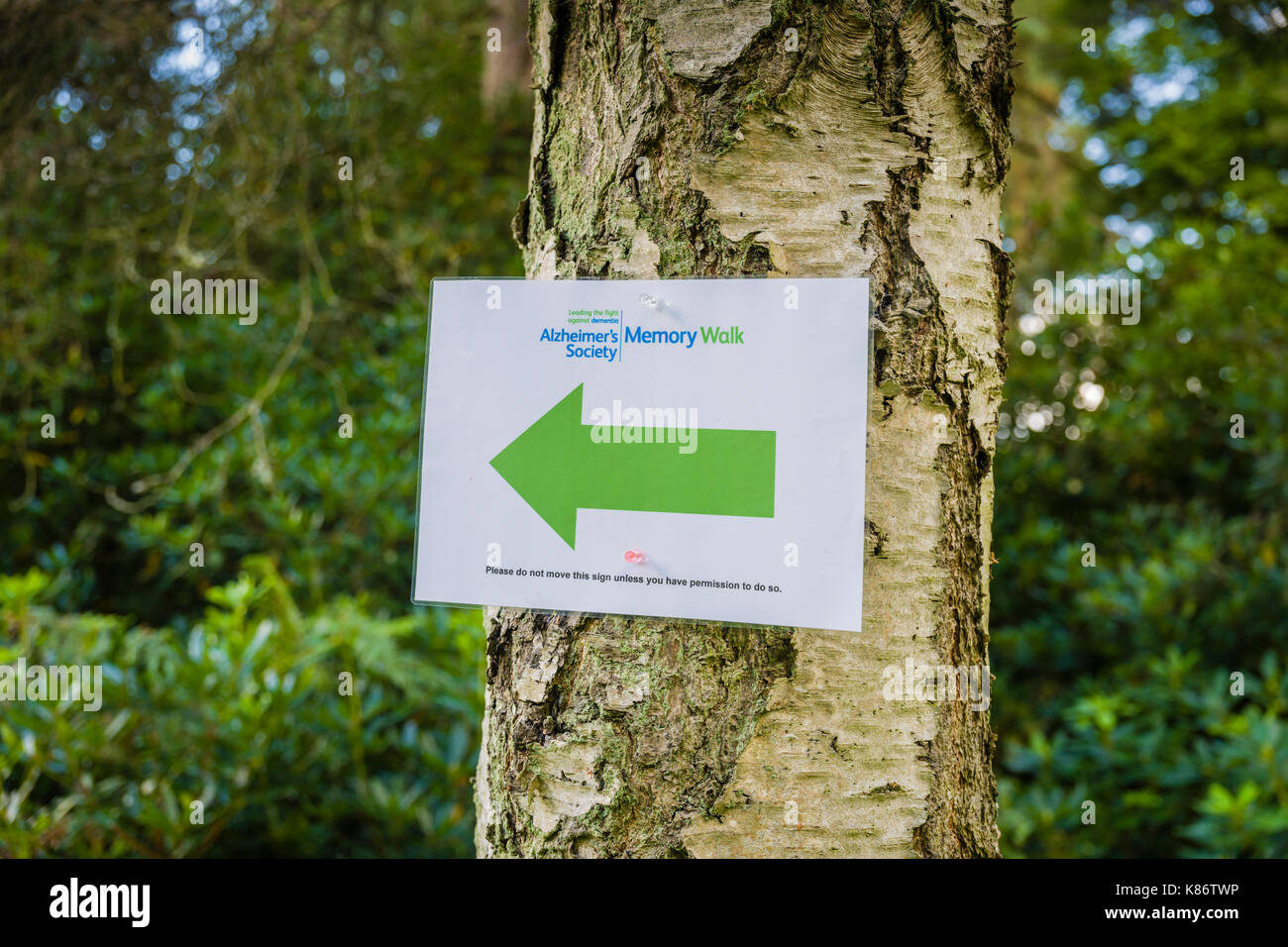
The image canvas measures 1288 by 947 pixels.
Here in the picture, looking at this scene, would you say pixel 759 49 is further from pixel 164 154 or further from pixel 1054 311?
pixel 164 154

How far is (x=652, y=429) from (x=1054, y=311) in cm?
368

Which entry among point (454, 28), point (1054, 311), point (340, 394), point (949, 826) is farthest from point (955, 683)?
point (454, 28)

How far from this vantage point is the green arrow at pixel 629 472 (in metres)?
1.03

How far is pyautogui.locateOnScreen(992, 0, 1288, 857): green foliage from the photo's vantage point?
264 cm

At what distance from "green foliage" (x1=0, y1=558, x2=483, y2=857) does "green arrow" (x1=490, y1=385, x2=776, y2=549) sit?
5.42 feet

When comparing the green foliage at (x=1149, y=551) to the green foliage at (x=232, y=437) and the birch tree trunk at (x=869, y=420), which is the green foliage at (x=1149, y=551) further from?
the green foliage at (x=232, y=437)

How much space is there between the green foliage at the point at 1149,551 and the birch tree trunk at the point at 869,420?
1.78 metres

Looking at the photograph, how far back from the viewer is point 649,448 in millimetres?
1058
